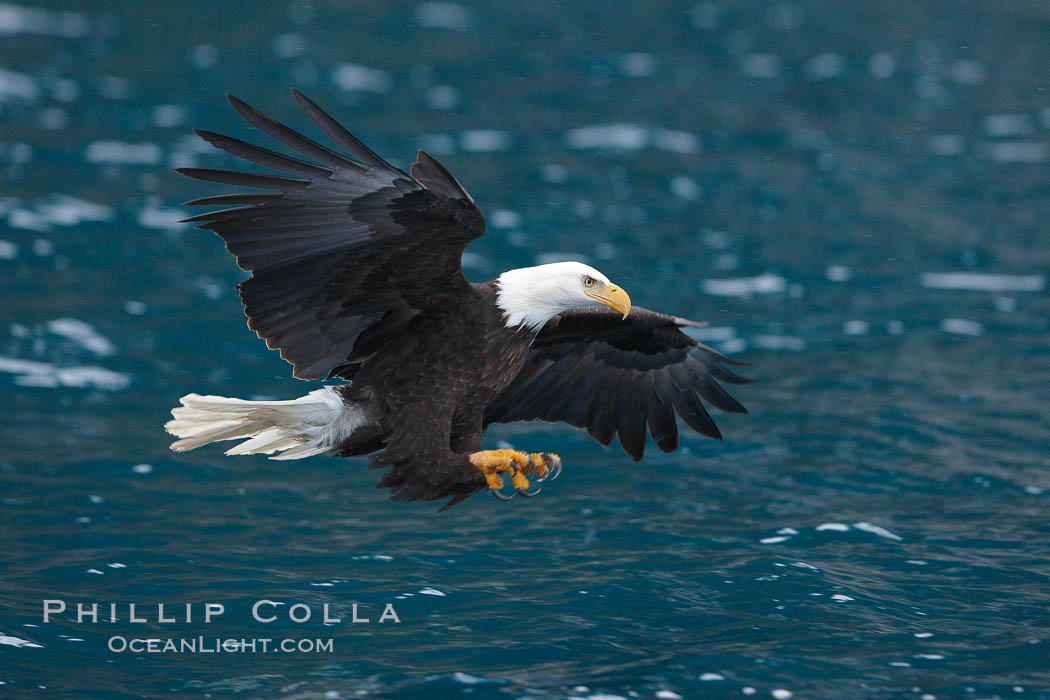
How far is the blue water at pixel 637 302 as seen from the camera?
5.84m

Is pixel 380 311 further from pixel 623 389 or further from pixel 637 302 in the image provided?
pixel 637 302

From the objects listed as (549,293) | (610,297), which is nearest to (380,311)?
(549,293)

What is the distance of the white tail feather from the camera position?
577 cm

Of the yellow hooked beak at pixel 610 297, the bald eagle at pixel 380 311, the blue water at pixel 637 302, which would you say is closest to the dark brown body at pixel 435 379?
the bald eagle at pixel 380 311

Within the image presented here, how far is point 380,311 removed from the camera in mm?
5641

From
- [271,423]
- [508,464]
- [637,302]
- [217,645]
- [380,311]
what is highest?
[637,302]

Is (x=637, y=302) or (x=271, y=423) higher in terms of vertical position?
(x=637, y=302)

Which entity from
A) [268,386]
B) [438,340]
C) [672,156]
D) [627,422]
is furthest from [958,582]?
[672,156]

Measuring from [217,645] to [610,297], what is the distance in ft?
7.27

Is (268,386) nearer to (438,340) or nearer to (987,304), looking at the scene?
(438,340)

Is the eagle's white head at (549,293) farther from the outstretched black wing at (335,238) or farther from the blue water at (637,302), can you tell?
the blue water at (637,302)

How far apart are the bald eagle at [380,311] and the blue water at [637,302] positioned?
2.56 feet

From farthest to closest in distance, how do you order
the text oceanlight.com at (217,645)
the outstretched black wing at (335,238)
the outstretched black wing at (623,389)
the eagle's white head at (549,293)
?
the outstretched black wing at (623,389), the eagle's white head at (549,293), the text oceanlight.com at (217,645), the outstretched black wing at (335,238)

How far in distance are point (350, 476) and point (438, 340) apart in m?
2.20
